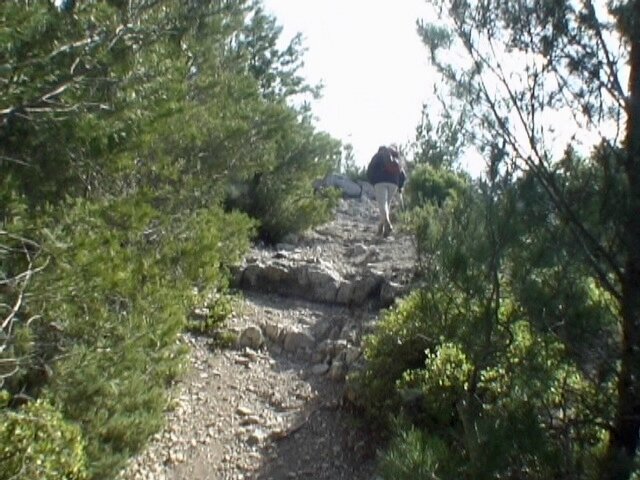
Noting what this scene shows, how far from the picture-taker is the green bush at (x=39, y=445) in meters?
4.04

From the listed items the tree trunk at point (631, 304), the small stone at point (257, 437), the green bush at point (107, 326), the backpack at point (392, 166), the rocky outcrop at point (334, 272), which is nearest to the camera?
the tree trunk at point (631, 304)

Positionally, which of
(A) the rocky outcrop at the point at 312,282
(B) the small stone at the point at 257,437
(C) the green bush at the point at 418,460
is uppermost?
(A) the rocky outcrop at the point at 312,282

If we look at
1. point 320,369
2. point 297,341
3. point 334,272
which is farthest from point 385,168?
point 320,369

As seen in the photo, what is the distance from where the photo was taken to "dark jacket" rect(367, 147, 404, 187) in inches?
476

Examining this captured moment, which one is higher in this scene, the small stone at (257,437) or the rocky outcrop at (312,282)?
the rocky outcrop at (312,282)

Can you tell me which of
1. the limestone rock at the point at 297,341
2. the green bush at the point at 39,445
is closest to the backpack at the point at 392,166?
the limestone rock at the point at 297,341

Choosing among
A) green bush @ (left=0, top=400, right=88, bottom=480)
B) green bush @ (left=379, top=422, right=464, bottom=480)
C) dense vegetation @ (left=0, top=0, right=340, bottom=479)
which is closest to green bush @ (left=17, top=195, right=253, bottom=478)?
dense vegetation @ (left=0, top=0, right=340, bottom=479)

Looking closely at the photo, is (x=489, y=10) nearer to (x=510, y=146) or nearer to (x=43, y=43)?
(x=510, y=146)

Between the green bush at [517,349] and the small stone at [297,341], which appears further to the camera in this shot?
the small stone at [297,341]

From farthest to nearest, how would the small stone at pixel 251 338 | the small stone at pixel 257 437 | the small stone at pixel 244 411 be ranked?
the small stone at pixel 251 338 < the small stone at pixel 244 411 < the small stone at pixel 257 437

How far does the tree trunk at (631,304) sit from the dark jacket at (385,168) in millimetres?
8882

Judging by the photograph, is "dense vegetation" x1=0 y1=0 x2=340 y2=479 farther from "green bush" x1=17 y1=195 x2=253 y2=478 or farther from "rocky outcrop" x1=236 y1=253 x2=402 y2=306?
"rocky outcrop" x1=236 y1=253 x2=402 y2=306

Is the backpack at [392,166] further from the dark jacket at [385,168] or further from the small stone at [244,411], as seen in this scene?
the small stone at [244,411]

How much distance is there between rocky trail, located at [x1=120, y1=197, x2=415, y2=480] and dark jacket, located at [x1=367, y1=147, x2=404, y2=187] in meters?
1.63
